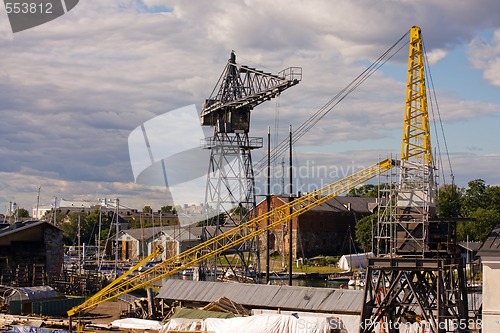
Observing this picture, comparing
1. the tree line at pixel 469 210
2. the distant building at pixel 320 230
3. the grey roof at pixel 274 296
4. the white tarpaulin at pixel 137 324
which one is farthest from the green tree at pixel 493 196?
the white tarpaulin at pixel 137 324

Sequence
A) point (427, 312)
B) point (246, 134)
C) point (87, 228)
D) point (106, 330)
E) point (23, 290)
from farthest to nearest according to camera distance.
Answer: point (87, 228) < point (246, 134) < point (23, 290) < point (106, 330) < point (427, 312)

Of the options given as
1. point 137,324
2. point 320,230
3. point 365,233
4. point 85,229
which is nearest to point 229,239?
point 137,324

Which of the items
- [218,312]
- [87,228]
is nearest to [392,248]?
[218,312]

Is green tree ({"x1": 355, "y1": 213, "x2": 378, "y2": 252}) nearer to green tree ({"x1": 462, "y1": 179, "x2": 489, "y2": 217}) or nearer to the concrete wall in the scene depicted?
green tree ({"x1": 462, "y1": 179, "x2": 489, "y2": 217})

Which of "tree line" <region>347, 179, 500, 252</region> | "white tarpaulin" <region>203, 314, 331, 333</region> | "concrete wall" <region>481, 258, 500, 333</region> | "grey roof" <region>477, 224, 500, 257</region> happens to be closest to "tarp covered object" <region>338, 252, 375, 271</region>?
"tree line" <region>347, 179, 500, 252</region>

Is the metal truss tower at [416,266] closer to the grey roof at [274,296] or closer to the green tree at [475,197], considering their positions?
the grey roof at [274,296]

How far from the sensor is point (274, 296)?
4353 centimetres

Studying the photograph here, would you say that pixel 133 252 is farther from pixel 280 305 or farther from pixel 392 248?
pixel 392 248

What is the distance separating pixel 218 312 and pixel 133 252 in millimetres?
77211

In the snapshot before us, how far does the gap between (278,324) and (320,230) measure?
79.8 metres

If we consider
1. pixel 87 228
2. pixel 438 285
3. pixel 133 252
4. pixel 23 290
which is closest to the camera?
pixel 438 285

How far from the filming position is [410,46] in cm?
4019

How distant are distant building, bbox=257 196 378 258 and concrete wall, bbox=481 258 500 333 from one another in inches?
3185

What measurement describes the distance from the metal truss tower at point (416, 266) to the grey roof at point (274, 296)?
2.49 m
